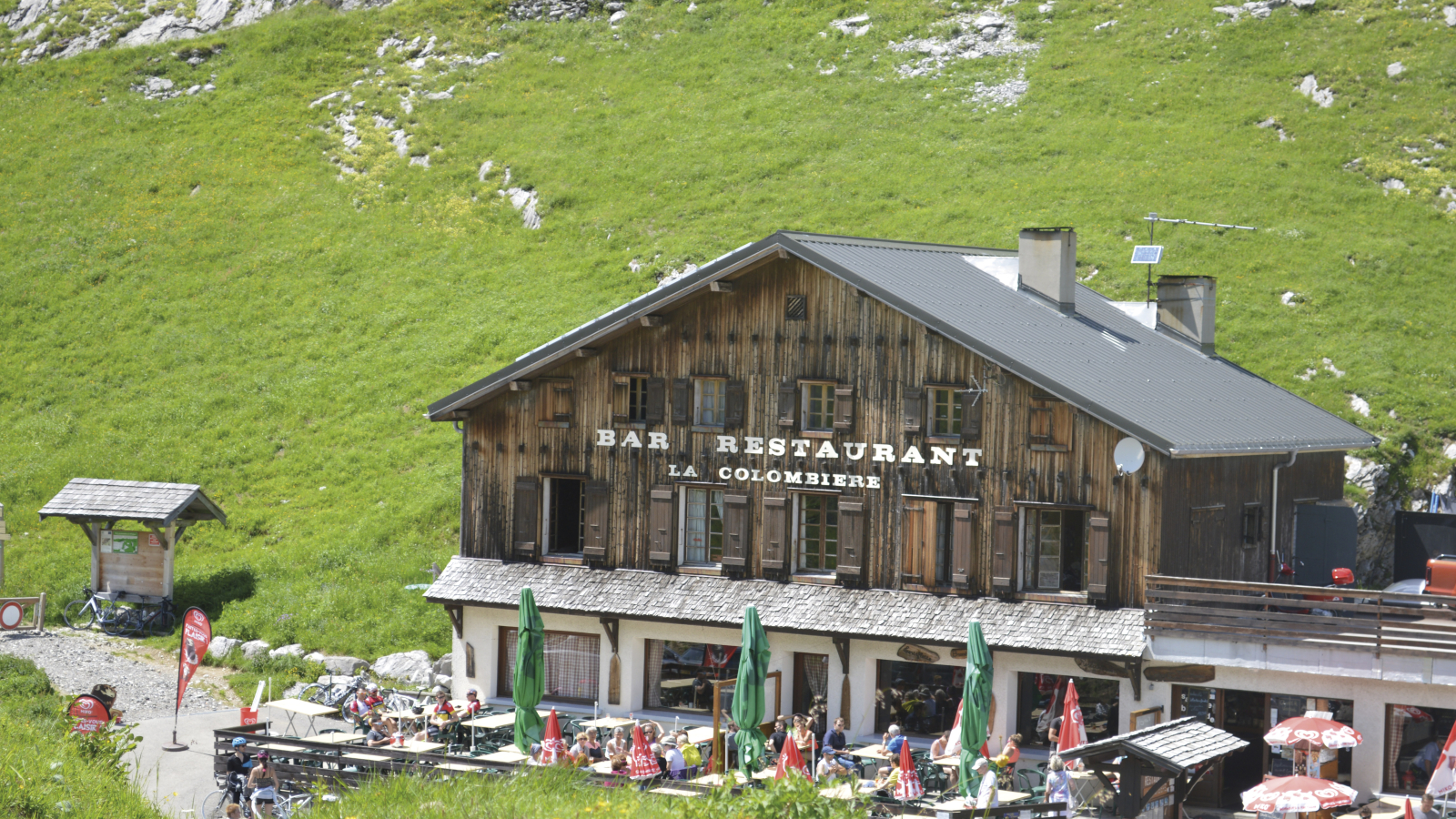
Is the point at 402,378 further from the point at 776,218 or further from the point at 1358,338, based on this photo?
the point at 1358,338

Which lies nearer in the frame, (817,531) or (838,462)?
(838,462)

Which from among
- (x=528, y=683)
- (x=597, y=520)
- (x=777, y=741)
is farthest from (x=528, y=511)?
(x=777, y=741)

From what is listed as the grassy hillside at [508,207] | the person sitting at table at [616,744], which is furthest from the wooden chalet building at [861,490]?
the grassy hillside at [508,207]

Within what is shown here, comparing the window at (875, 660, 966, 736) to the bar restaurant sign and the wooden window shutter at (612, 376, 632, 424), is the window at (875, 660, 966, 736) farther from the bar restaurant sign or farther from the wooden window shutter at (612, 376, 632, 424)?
the wooden window shutter at (612, 376, 632, 424)

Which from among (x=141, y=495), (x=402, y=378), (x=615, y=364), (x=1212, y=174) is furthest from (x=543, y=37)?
(x=615, y=364)

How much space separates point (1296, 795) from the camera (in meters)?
17.2

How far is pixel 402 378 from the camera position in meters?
46.8

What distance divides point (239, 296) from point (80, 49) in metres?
29.6

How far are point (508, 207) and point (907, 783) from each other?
41089mm

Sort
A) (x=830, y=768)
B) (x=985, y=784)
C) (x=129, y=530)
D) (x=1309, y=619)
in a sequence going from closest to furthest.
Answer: (x=985, y=784), (x=830, y=768), (x=1309, y=619), (x=129, y=530)

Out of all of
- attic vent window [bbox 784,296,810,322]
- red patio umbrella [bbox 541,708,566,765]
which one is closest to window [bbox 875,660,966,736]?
red patio umbrella [bbox 541,708,566,765]

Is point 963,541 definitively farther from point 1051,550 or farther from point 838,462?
point 838,462

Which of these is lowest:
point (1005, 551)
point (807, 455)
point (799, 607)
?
point (799, 607)

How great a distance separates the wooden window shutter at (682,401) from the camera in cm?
2678
